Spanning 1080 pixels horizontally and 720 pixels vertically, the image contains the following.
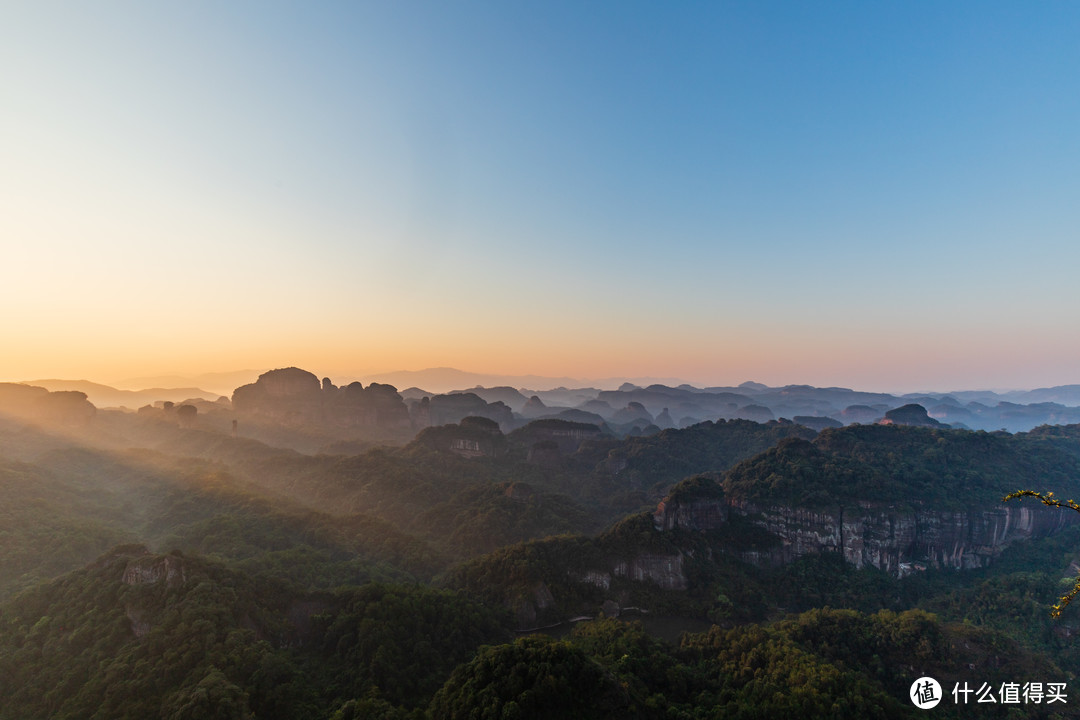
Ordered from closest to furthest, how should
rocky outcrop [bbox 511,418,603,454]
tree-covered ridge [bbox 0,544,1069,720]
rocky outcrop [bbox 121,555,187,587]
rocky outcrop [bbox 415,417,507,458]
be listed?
1. tree-covered ridge [bbox 0,544,1069,720]
2. rocky outcrop [bbox 121,555,187,587]
3. rocky outcrop [bbox 415,417,507,458]
4. rocky outcrop [bbox 511,418,603,454]

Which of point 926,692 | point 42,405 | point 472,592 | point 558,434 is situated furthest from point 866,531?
point 42,405

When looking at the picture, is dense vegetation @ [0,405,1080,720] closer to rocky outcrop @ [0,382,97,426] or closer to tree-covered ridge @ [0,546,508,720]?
tree-covered ridge @ [0,546,508,720]

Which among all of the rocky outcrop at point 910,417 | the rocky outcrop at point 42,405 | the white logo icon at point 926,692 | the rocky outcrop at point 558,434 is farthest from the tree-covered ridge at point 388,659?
the rocky outcrop at point 910,417

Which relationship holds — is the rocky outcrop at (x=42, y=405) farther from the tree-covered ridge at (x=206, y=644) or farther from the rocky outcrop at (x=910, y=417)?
the rocky outcrop at (x=910, y=417)

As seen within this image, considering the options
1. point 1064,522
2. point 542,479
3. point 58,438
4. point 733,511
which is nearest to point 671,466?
point 542,479

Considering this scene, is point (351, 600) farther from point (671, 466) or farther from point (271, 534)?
point (671, 466)

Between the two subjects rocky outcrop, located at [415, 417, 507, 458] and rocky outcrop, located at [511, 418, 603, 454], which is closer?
rocky outcrop, located at [415, 417, 507, 458]

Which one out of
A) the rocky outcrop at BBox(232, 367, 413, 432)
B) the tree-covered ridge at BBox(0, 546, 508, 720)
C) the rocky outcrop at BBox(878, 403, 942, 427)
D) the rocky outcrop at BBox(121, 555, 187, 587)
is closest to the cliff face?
the tree-covered ridge at BBox(0, 546, 508, 720)
